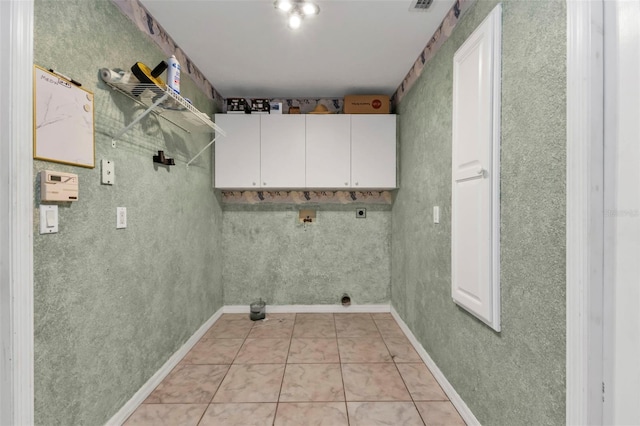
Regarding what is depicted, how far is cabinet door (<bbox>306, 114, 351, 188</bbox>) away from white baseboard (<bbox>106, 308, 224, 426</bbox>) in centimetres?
182

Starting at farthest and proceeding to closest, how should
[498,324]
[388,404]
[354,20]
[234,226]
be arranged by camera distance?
[234,226] < [354,20] < [388,404] < [498,324]

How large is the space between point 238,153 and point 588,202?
276 centimetres

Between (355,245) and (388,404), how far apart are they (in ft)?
5.72

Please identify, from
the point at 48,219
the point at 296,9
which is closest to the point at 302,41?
the point at 296,9

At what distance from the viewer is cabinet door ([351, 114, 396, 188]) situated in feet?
9.64

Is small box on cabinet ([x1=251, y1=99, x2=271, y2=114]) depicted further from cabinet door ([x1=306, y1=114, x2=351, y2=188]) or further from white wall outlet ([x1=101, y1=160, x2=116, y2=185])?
white wall outlet ([x1=101, y1=160, x2=116, y2=185])

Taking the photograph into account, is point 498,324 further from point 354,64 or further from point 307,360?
point 354,64

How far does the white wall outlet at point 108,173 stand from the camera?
144 cm

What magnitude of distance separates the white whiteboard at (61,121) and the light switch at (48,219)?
0.66ft

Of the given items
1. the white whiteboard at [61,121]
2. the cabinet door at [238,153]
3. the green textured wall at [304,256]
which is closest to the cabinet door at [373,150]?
the green textured wall at [304,256]

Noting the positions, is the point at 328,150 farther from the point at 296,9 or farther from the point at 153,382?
the point at 153,382

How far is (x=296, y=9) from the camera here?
170 cm

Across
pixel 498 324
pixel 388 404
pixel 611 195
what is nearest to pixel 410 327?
pixel 388 404

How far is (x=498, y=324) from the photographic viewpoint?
4.20 feet
